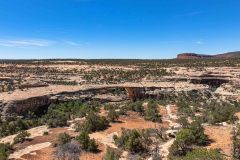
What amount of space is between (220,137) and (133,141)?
6.92 m

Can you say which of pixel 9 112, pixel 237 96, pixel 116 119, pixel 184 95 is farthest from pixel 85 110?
pixel 237 96

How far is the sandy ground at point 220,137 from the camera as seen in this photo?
2396 centimetres

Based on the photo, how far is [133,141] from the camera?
2511cm

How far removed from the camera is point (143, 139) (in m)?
26.8

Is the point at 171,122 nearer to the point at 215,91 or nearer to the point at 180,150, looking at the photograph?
the point at 180,150

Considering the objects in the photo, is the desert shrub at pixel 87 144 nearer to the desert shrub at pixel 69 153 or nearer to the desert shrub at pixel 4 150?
the desert shrub at pixel 69 153

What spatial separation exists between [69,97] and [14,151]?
60.4ft

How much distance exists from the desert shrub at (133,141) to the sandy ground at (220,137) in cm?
462

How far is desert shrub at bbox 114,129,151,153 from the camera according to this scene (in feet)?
82.3

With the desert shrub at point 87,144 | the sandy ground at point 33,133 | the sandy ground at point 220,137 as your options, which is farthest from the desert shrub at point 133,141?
the sandy ground at point 33,133

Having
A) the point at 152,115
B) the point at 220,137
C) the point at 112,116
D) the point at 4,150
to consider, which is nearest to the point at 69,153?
the point at 4,150

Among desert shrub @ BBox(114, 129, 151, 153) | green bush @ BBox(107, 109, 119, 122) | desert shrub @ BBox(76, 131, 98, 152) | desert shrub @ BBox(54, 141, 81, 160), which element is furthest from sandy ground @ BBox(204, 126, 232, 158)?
desert shrub @ BBox(54, 141, 81, 160)

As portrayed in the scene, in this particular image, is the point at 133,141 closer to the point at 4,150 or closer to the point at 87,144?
the point at 87,144

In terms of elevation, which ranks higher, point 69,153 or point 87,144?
point 69,153
